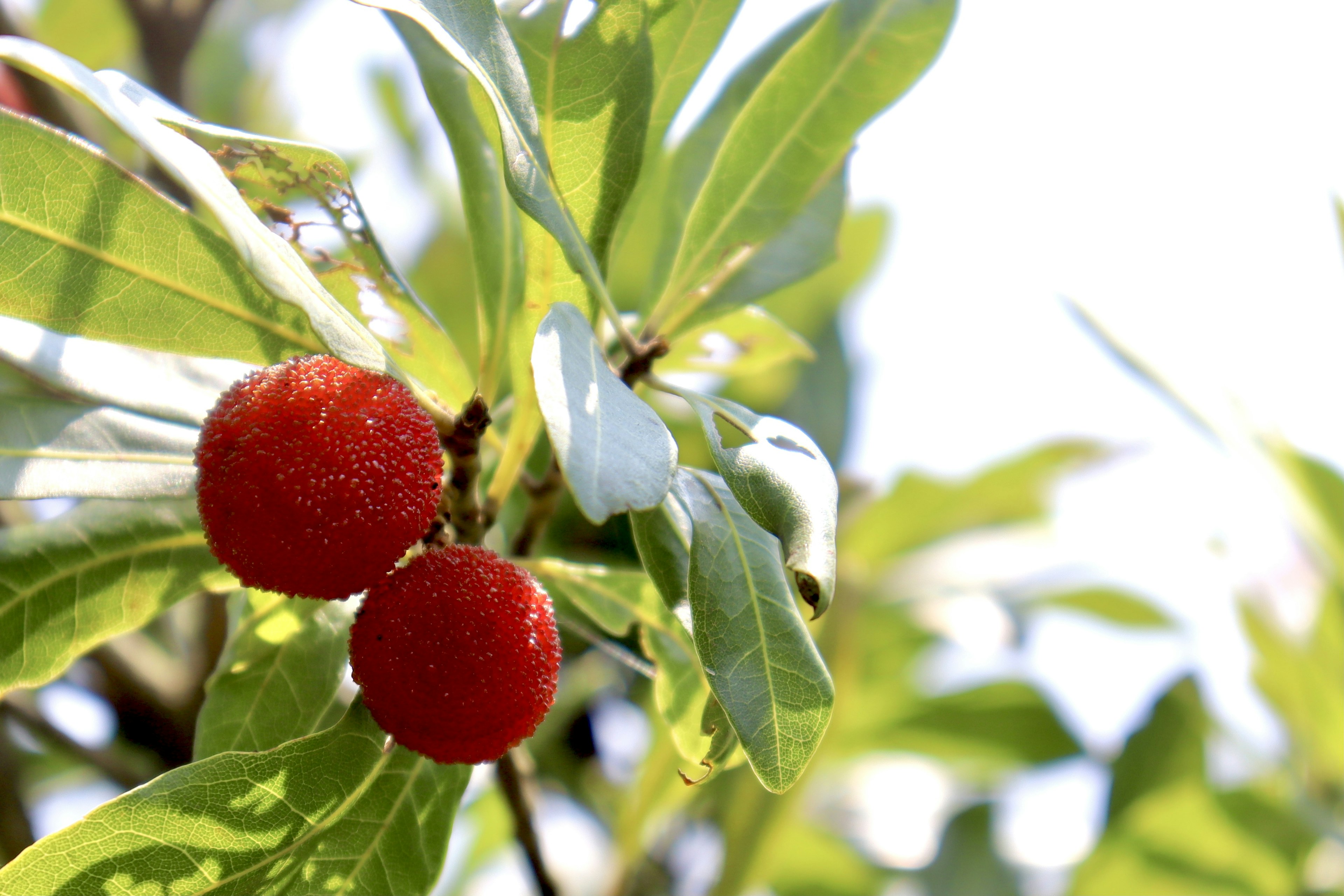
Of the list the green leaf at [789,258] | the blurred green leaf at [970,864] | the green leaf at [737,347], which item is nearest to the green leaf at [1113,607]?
the blurred green leaf at [970,864]

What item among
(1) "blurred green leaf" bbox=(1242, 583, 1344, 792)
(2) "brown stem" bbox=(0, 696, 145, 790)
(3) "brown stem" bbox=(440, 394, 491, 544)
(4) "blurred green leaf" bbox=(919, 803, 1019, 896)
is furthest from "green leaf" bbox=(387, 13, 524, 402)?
(1) "blurred green leaf" bbox=(1242, 583, 1344, 792)

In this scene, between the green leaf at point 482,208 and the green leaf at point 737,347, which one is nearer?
the green leaf at point 482,208

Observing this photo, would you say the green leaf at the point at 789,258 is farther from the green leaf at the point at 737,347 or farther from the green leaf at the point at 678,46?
the green leaf at the point at 678,46

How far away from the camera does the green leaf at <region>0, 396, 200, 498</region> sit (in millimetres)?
789

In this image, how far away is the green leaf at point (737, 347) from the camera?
1090mm

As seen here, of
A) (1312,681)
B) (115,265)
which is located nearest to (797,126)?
(115,265)

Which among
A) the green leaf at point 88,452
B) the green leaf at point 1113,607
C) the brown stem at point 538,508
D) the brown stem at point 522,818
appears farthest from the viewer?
the green leaf at point 1113,607

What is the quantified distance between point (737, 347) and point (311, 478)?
0.56 meters

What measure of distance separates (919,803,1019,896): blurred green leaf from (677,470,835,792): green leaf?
1.40 meters

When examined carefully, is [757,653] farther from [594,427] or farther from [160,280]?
[160,280]

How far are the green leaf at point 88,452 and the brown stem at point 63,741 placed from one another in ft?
2.11

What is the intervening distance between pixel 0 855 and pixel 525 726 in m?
0.89

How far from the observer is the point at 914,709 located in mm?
1975

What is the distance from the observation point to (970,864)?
1909 millimetres
